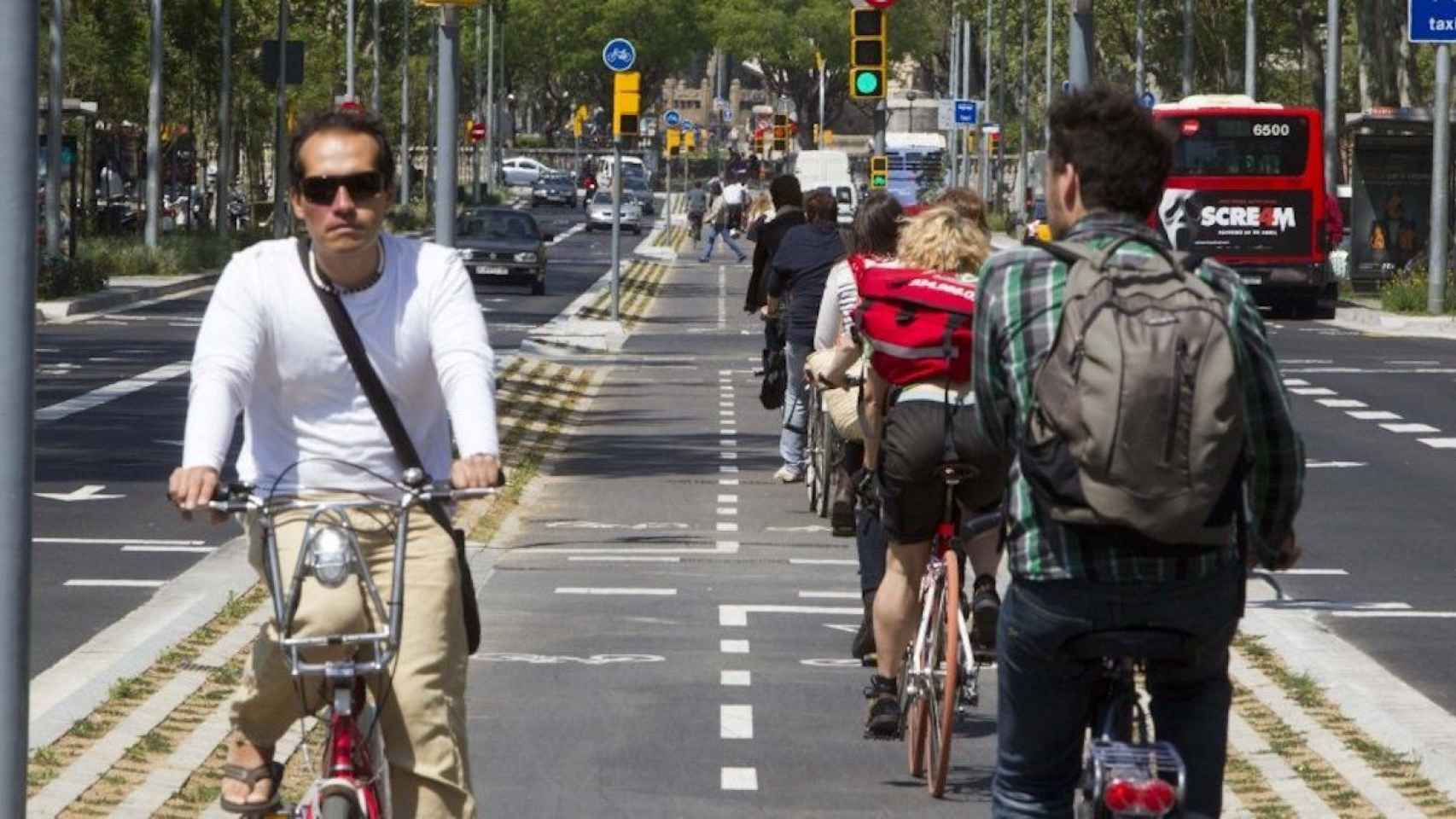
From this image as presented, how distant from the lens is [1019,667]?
5574mm

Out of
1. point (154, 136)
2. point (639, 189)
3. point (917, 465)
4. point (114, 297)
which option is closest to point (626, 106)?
point (114, 297)

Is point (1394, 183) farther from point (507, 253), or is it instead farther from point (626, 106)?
point (626, 106)

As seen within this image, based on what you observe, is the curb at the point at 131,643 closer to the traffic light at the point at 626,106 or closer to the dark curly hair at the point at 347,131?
the dark curly hair at the point at 347,131

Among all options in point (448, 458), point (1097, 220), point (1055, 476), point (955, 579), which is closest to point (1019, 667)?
point (1055, 476)

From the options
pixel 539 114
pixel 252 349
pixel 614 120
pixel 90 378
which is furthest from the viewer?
pixel 539 114

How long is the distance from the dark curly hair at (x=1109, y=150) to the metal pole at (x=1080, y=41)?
725 cm

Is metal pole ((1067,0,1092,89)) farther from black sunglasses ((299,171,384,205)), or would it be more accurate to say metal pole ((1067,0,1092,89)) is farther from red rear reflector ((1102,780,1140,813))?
red rear reflector ((1102,780,1140,813))

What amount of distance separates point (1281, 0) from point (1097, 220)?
2647 inches

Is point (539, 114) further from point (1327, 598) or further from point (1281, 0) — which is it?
point (1327, 598)

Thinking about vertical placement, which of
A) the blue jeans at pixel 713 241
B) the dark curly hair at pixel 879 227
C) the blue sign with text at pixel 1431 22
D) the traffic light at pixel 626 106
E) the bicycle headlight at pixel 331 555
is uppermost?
the blue sign with text at pixel 1431 22

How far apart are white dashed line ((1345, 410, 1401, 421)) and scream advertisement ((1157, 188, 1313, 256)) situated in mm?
17811

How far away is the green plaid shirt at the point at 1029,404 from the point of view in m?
5.37

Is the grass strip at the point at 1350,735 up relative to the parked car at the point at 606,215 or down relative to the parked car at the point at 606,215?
up

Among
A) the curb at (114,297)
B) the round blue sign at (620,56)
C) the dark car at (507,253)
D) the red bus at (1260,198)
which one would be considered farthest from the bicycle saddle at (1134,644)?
the dark car at (507,253)
